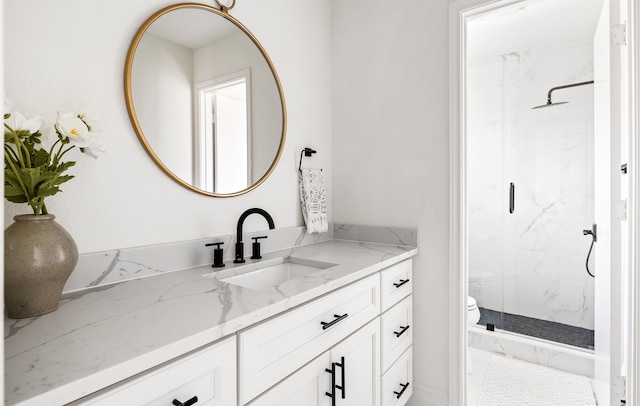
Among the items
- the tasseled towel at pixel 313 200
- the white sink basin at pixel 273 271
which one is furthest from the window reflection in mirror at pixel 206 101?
the white sink basin at pixel 273 271

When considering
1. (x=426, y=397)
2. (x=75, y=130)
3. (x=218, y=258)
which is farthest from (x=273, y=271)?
(x=426, y=397)

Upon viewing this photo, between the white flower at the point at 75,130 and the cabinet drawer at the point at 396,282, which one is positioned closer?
the white flower at the point at 75,130

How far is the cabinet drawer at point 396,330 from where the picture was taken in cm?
155

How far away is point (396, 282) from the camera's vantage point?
1682 millimetres

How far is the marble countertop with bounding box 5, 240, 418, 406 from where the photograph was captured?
1.92 ft

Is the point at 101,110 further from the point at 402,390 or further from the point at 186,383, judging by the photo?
the point at 402,390

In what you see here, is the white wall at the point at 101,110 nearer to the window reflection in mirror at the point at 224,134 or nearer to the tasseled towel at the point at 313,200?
the window reflection in mirror at the point at 224,134

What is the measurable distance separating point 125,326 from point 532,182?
10.5 ft

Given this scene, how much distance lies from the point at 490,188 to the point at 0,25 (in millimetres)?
3346

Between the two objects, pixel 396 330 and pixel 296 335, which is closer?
pixel 296 335

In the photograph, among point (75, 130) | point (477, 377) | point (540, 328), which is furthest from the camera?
point (540, 328)

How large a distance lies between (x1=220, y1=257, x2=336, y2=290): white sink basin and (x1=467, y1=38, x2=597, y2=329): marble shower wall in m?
2.21

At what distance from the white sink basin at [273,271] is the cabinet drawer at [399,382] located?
58 cm

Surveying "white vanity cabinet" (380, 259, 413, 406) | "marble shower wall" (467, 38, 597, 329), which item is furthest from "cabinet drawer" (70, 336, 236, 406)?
"marble shower wall" (467, 38, 597, 329)
